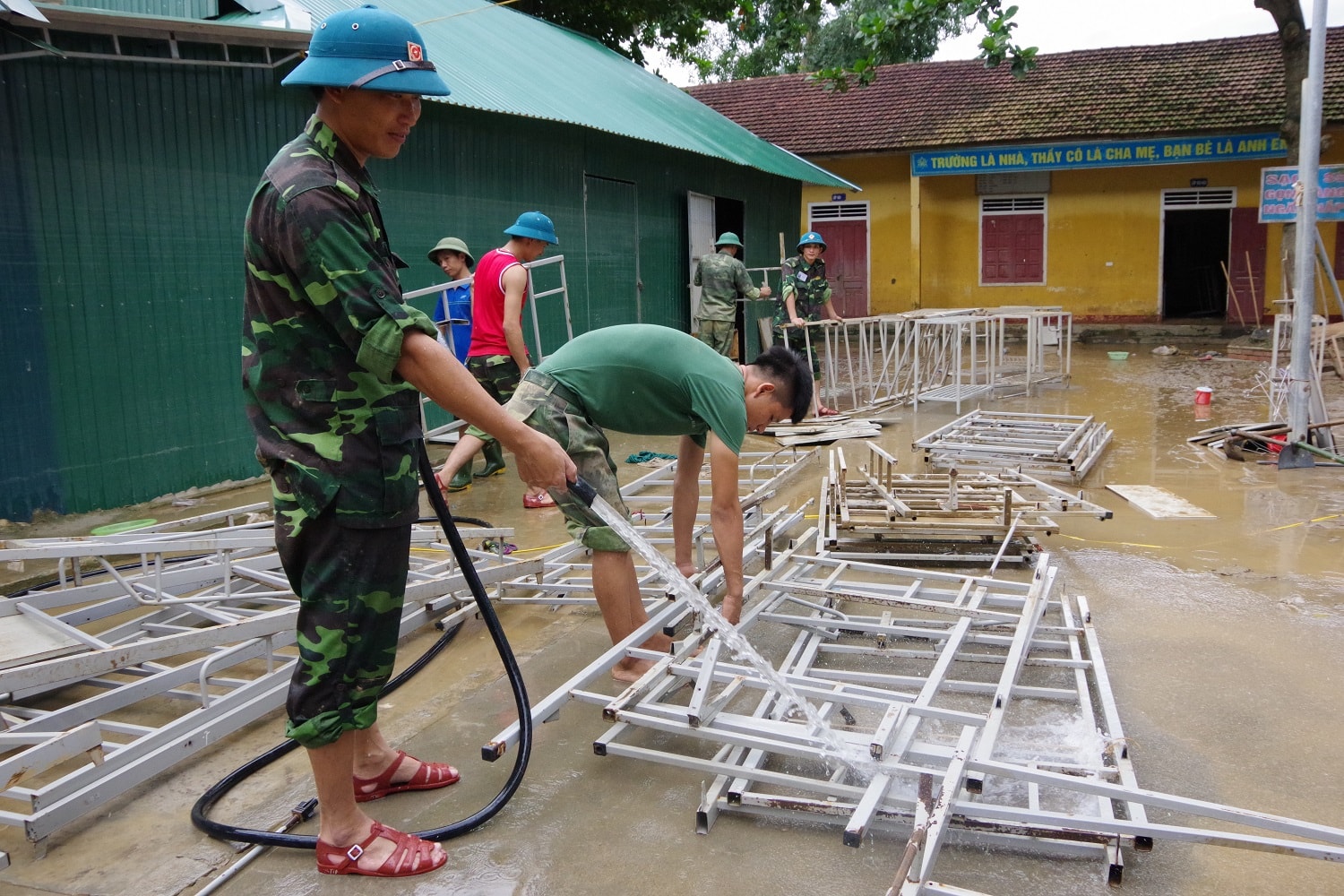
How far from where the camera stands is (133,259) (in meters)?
6.03

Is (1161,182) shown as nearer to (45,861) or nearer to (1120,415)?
(1120,415)

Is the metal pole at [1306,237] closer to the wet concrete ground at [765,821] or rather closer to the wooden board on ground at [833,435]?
A: the wet concrete ground at [765,821]

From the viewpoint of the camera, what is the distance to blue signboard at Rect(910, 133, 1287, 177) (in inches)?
663

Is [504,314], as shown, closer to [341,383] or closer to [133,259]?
[133,259]

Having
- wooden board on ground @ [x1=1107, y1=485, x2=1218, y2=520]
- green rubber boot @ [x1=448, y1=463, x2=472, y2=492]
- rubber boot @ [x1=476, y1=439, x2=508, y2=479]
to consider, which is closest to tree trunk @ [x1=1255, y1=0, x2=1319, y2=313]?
wooden board on ground @ [x1=1107, y1=485, x2=1218, y2=520]

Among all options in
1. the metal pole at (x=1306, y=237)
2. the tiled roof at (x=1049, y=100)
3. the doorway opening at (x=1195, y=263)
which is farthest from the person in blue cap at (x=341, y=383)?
the doorway opening at (x=1195, y=263)

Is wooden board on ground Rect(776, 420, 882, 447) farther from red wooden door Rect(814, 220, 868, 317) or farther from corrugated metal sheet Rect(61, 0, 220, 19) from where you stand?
red wooden door Rect(814, 220, 868, 317)

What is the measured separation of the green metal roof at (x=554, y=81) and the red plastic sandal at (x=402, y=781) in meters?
4.87

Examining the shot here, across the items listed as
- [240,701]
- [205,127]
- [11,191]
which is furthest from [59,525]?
[240,701]

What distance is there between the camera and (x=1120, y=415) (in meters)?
9.72

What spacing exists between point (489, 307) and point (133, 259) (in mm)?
2091

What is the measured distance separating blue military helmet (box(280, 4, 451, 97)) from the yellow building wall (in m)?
17.8

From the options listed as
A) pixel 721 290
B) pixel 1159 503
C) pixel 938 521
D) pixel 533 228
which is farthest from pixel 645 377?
pixel 721 290

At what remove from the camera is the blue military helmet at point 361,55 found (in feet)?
7.11
